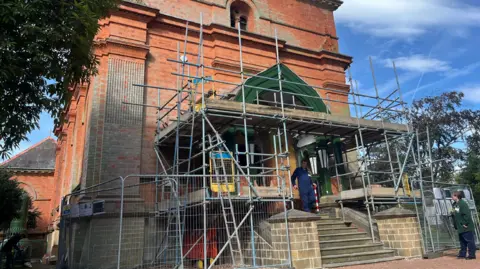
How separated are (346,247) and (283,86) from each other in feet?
21.0

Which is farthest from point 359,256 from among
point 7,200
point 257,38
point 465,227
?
point 7,200

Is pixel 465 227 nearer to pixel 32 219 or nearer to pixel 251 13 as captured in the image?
pixel 251 13

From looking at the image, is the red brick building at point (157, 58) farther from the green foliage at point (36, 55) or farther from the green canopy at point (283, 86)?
the green foliage at point (36, 55)

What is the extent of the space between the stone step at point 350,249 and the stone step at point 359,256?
203 millimetres

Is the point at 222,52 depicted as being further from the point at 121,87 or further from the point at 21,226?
the point at 21,226

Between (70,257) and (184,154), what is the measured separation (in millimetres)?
4741

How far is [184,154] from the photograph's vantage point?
1264 cm

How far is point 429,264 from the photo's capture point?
8891 mm

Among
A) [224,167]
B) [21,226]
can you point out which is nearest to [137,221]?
[224,167]

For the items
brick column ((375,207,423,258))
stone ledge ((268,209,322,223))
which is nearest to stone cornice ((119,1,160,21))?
stone ledge ((268,209,322,223))

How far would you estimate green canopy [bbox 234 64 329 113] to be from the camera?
12367mm

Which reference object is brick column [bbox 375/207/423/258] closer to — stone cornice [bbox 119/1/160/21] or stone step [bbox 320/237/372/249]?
stone step [bbox 320/237/372/249]

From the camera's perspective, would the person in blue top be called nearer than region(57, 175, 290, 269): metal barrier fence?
No

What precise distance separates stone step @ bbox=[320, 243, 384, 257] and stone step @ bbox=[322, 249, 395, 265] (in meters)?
0.20
